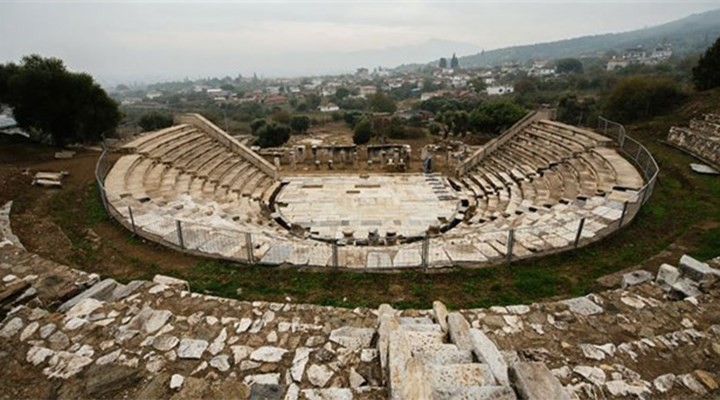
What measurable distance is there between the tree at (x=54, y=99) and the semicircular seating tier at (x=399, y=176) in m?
4.78

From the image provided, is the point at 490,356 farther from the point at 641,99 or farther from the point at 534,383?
Result: the point at 641,99

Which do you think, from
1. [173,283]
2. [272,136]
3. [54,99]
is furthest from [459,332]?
[272,136]

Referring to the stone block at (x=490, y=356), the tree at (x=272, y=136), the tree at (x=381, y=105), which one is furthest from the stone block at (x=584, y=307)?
the tree at (x=381, y=105)

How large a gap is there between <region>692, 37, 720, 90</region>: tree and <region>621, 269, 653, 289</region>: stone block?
29322mm

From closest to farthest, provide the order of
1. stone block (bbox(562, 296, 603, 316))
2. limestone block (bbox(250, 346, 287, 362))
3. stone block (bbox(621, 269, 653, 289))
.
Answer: limestone block (bbox(250, 346, 287, 362)) < stone block (bbox(562, 296, 603, 316)) < stone block (bbox(621, 269, 653, 289))

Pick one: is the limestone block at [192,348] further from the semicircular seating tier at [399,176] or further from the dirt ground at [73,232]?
the dirt ground at [73,232]

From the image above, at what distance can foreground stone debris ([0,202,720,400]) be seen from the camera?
395 cm

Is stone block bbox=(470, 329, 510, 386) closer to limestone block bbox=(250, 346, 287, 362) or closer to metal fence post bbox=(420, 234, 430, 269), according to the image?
limestone block bbox=(250, 346, 287, 362)

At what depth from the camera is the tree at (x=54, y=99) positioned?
17750 mm

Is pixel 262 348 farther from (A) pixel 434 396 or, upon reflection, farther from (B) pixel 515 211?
(B) pixel 515 211

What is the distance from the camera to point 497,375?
3662 mm

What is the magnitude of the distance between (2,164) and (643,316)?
21610 millimetres

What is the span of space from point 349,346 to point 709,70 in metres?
36.1

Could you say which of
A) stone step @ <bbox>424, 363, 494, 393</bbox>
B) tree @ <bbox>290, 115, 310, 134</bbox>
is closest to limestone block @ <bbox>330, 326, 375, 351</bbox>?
stone step @ <bbox>424, 363, 494, 393</bbox>
